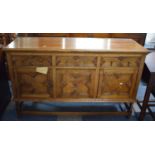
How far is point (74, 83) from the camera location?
1.64m

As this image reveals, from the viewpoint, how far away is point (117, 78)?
1620 millimetres

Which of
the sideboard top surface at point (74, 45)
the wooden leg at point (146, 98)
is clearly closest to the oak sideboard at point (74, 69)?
the sideboard top surface at point (74, 45)

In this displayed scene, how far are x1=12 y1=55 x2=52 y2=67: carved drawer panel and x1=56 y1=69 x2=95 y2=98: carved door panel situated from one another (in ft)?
0.48

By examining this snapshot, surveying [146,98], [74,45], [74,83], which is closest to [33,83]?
[74,83]

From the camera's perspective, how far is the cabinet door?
157 cm

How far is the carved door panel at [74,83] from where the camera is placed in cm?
158

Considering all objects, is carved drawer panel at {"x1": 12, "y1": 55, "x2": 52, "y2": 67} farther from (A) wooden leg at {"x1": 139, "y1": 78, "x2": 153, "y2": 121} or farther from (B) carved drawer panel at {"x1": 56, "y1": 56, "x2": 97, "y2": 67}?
(A) wooden leg at {"x1": 139, "y1": 78, "x2": 153, "y2": 121}

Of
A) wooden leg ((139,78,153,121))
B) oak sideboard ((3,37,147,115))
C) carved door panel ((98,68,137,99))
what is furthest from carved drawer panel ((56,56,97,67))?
wooden leg ((139,78,153,121))

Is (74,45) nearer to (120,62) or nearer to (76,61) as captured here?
(76,61)

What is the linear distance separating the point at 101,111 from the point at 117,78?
0.59 m

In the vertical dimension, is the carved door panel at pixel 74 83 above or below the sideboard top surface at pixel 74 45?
below

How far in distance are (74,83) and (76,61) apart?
0.80 feet

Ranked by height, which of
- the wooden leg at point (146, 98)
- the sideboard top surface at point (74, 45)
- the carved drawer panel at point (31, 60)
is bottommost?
the wooden leg at point (146, 98)

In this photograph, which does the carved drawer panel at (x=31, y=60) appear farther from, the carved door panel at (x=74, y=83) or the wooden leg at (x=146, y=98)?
the wooden leg at (x=146, y=98)
